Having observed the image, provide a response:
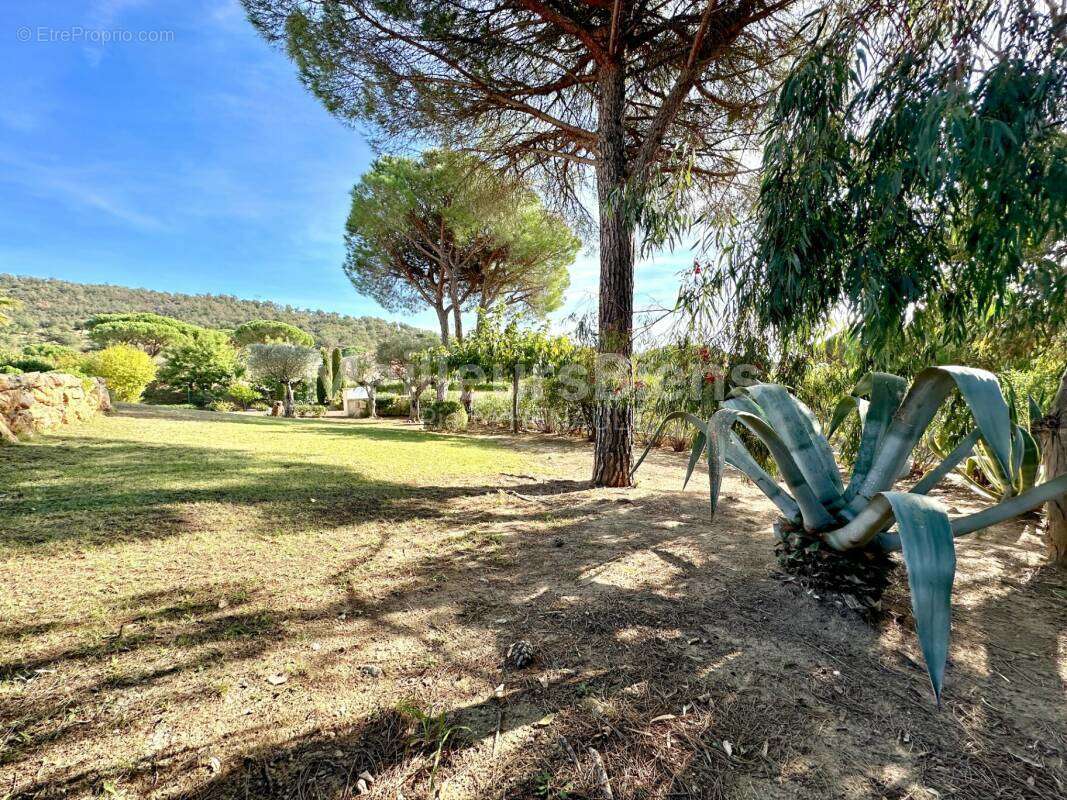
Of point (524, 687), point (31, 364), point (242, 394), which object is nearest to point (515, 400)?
point (524, 687)

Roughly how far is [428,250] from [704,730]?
48.0ft

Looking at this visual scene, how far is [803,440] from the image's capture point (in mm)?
2104

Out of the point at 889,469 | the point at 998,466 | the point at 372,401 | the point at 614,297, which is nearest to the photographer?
the point at 889,469

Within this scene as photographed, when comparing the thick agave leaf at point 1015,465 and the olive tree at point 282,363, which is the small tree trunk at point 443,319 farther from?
the thick agave leaf at point 1015,465

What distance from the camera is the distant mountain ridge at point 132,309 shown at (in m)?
34.8

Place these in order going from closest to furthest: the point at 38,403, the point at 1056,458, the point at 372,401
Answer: the point at 1056,458 < the point at 38,403 < the point at 372,401

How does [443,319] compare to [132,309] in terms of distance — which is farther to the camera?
[132,309]

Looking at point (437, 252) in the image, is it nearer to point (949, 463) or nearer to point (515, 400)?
point (515, 400)

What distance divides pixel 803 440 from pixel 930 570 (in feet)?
3.36

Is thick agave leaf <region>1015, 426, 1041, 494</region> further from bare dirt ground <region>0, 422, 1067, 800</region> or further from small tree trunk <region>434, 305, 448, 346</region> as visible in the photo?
small tree trunk <region>434, 305, 448, 346</region>

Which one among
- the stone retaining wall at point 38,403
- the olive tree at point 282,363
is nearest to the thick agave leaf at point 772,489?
the stone retaining wall at point 38,403

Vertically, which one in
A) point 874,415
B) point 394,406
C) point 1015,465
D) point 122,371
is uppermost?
point 122,371

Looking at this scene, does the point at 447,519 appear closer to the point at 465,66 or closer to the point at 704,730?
the point at 704,730

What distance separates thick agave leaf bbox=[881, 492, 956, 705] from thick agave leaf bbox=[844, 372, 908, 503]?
795 millimetres
